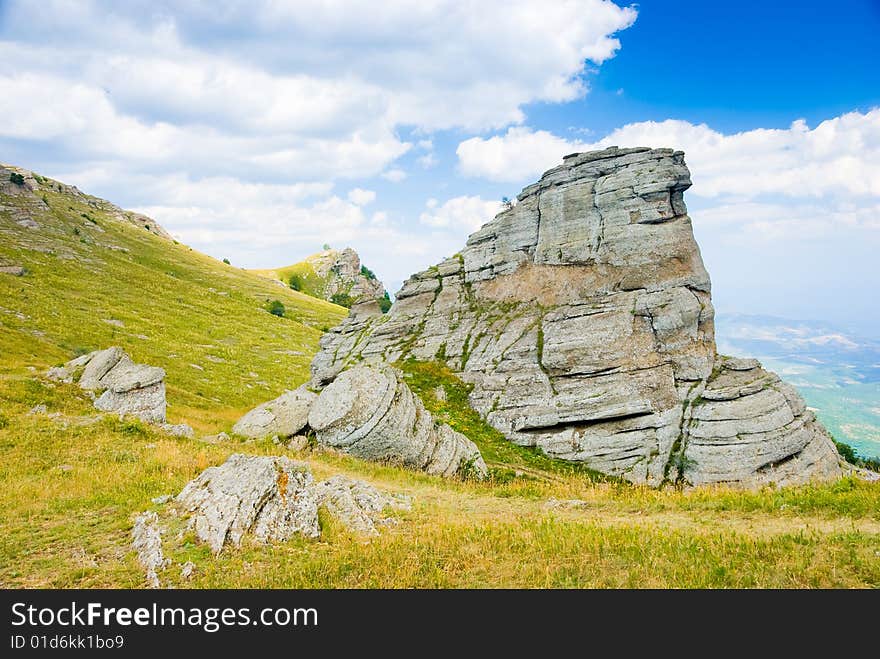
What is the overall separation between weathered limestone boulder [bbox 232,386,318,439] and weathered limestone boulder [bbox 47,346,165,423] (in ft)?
28.1

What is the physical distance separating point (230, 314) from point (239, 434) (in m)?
92.3

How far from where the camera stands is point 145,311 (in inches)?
3639

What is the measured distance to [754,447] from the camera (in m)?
30.5

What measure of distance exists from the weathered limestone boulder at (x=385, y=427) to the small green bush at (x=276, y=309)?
359 feet

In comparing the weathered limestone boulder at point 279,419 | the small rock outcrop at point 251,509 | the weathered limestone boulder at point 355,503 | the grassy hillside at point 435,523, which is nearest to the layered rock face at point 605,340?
the grassy hillside at point 435,523

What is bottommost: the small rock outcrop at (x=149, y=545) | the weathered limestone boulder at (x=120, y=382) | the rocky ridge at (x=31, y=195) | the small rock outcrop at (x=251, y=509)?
the small rock outcrop at (x=149, y=545)

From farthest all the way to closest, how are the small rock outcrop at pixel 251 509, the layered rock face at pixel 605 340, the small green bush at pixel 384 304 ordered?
the small green bush at pixel 384 304 → the layered rock face at pixel 605 340 → the small rock outcrop at pixel 251 509

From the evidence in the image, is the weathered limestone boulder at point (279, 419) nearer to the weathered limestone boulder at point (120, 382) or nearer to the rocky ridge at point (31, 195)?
the weathered limestone boulder at point (120, 382)

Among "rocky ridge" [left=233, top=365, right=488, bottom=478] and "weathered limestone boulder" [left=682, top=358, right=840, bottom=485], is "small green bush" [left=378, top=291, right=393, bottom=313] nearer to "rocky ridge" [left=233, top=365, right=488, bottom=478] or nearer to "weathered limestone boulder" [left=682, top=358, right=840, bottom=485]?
"rocky ridge" [left=233, top=365, right=488, bottom=478]

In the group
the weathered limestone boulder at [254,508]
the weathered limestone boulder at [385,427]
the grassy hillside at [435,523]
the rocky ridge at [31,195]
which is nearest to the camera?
the grassy hillside at [435,523]

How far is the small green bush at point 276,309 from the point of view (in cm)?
13412

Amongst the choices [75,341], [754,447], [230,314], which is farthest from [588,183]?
[230,314]

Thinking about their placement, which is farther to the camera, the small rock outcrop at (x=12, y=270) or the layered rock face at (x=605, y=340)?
the small rock outcrop at (x=12, y=270)

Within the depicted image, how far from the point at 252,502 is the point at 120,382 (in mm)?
29360
